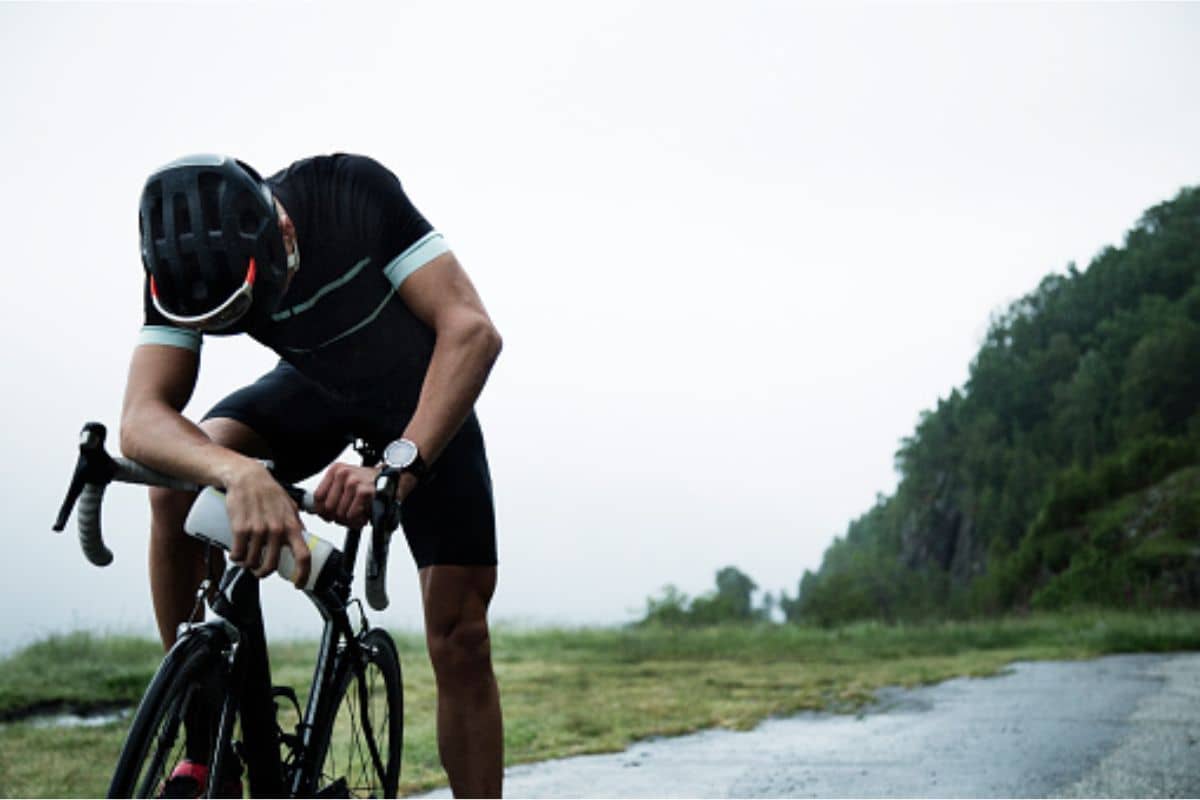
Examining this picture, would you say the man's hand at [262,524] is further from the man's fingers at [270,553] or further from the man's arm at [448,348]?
the man's arm at [448,348]

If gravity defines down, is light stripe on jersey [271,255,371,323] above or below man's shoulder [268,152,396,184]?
below

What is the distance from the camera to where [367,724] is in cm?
300

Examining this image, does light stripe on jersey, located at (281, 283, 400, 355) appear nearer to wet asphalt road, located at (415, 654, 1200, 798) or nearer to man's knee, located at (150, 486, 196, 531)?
man's knee, located at (150, 486, 196, 531)

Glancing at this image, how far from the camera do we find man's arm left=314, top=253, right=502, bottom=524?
241cm

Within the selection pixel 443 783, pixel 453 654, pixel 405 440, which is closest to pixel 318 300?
pixel 405 440

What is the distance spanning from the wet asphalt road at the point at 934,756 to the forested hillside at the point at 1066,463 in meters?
35.8

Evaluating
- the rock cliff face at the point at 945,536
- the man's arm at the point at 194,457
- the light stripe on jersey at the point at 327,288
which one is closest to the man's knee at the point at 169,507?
the man's arm at the point at 194,457

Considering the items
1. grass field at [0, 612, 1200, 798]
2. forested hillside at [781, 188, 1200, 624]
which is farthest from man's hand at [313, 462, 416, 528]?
forested hillside at [781, 188, 1200, 624]

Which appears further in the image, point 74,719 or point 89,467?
point 74,719

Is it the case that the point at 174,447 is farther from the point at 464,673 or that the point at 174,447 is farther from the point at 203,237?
the point at 464,673

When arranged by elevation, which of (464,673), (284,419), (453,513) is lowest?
(464,673)

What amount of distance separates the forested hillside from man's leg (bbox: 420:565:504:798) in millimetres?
42119

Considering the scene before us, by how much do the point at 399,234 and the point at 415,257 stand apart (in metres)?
0.07

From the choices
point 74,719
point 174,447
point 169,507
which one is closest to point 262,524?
point 174,447
